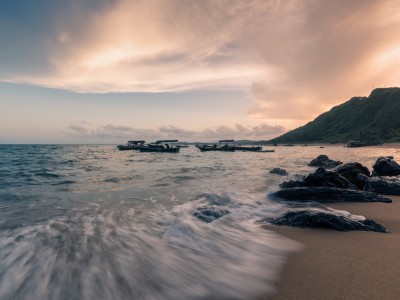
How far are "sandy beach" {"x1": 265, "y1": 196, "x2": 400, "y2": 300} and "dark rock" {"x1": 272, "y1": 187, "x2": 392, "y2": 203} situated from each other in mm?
3313

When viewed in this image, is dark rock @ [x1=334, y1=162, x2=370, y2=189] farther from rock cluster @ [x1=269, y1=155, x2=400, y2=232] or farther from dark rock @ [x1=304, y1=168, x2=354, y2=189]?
dark rock @ [x1=304, y1=168, x2=354, y2=189]

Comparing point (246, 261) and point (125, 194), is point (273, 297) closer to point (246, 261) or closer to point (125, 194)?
point (246, 261)

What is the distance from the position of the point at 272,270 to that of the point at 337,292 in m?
1.11

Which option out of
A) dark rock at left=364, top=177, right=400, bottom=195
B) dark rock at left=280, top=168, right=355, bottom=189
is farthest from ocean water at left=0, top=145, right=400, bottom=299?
dark rock at left=364, top=177, right=400, bottom=195

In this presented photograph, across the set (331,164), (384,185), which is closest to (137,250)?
(384,185)

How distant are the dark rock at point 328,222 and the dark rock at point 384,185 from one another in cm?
615

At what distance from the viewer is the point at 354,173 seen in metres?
13.5

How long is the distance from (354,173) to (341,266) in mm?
11054

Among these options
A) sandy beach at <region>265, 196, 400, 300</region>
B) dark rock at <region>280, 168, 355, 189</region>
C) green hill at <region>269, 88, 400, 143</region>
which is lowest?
sandy beach at <region>265, 196, 400, 300</region>

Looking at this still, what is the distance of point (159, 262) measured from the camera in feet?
16.5

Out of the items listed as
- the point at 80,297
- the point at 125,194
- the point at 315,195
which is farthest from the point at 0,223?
the point at 315,195

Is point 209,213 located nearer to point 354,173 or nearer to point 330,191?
point 330,191

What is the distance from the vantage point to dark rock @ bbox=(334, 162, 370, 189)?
12.9 meters

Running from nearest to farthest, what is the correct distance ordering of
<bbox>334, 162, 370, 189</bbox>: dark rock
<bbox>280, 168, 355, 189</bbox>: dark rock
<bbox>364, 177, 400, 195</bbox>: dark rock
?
<bbox>364, 177, 400, 195</bbox>: dark rock, <bbox>280, 168, 355, 189</bbox>: dark rock, <bbox>334, 162, 370, 189</bbox>: dark rock
